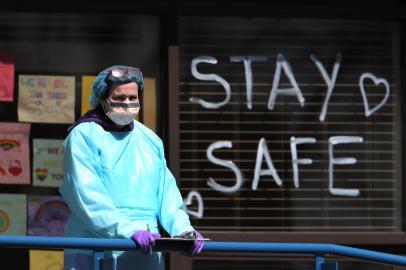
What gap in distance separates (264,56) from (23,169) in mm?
1874

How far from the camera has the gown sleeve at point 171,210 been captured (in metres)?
4.64

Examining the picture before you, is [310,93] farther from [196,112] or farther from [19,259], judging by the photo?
[19,259]

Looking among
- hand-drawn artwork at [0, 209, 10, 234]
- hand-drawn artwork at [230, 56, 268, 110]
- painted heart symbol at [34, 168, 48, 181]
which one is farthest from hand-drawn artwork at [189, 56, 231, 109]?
hand-drawn artwork at [0, 209, 10, 234]

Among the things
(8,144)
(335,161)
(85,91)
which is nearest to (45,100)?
(85,91)

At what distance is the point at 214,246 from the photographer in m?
4.43

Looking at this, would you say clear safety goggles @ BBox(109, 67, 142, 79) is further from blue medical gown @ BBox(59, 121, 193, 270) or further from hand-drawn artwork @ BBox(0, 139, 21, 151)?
hand-drawn artwork @ BBox(0, 139, 21, 151)

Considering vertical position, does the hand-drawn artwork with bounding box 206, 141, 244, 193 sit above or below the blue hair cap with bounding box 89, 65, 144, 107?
below

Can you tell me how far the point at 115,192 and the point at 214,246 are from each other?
1.82 ft

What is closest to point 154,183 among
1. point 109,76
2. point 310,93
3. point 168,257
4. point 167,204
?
point 167,204

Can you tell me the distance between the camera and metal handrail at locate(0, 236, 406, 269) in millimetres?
4297

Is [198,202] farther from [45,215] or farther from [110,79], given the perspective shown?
[110,79]

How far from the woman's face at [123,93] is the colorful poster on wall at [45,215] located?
7.34ft

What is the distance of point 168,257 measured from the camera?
673 centimetres

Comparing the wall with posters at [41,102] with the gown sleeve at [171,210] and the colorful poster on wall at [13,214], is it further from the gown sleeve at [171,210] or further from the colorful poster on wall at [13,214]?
the gown sleeve at [171,210]
